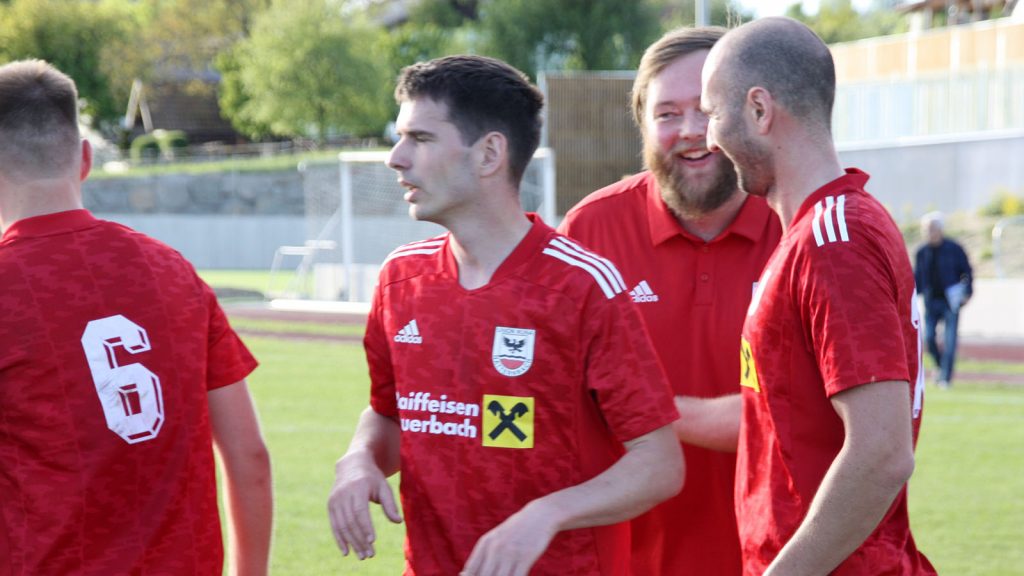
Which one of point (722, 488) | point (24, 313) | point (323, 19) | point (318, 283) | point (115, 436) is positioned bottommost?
point (318, 283)

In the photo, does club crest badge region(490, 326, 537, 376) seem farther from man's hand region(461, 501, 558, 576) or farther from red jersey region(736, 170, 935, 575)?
red jersey region(736, 170, 935, 575)

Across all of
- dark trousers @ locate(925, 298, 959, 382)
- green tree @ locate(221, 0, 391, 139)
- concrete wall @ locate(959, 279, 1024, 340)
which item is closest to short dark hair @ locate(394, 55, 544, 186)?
dark trousers @ locate(925, 298, 959, 382)

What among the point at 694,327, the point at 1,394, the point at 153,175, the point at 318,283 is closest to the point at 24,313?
the point at 1,394

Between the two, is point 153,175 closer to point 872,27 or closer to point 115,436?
point 115,436

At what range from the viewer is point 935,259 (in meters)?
17.1

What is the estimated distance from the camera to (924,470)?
37.0 feet

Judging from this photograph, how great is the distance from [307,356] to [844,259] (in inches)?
705

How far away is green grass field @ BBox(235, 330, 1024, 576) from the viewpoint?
8.34 meters

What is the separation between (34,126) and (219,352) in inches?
27.6

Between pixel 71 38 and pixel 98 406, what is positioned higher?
pixel 71 38

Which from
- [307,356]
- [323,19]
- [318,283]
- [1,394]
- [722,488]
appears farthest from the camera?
[323,19]

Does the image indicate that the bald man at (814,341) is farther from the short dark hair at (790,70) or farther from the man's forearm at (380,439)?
the man's forearm at (380,439)

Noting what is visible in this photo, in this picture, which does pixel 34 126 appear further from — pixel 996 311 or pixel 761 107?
pixel 996 311

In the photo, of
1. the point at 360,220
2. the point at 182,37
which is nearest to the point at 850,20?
the point at 182,37
